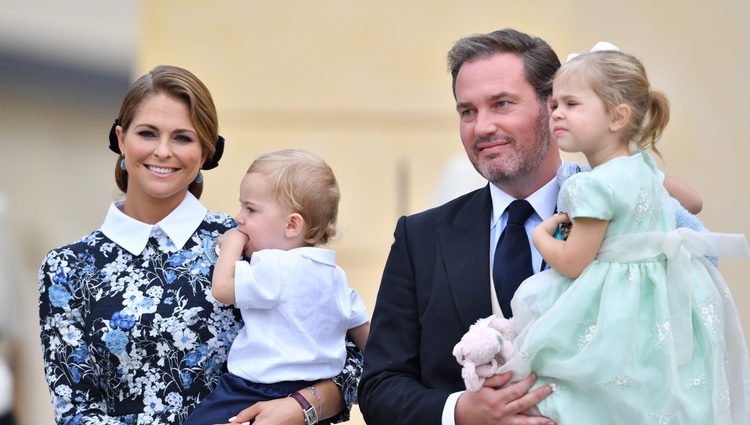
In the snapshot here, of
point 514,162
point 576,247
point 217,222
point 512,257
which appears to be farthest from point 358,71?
point 576,247

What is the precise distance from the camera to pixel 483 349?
269 centimetres

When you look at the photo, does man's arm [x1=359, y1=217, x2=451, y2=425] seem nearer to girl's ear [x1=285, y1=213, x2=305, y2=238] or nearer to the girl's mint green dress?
girl's ear [x1=285, y1=213, x2=305, y2=238]

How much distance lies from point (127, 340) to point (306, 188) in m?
0.56

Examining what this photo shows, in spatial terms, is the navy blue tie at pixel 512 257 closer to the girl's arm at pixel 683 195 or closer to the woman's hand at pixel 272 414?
the girl's arm at pixel 683 195

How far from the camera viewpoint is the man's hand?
2.70 m

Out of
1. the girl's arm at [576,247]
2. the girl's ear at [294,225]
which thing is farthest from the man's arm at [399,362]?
the girl's arm at [576,247]

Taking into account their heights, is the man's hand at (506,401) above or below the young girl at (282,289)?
below

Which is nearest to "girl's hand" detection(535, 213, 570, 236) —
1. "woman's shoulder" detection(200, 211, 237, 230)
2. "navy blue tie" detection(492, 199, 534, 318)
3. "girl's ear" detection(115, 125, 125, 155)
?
"navy blue tie" detection(492, 199, 534, 318)

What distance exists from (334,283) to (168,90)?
24.6 inches

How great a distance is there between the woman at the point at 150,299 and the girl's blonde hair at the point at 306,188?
17 centimetres

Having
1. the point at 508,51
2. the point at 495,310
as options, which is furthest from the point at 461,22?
the point at 495,310

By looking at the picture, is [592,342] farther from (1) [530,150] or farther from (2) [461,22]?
(2) [461,22]

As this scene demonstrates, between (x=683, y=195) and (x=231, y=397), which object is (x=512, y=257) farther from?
(x=231, y=397)

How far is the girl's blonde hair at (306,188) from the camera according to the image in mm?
3168
